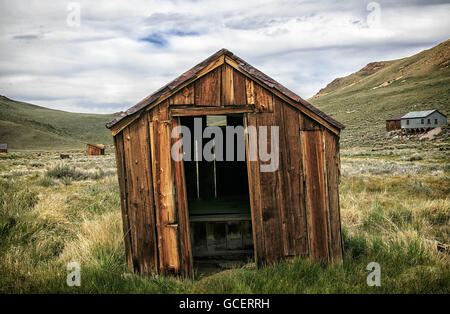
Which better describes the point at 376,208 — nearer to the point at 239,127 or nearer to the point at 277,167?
the point at 239,127

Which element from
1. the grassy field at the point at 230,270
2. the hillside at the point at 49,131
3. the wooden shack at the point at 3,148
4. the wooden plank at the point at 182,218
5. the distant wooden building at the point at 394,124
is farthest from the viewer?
the hillside at the point at 49,131

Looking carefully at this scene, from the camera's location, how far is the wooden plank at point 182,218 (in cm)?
475

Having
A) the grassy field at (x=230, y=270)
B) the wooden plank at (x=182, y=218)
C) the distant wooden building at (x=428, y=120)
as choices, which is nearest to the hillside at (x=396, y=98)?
the distant wooden building at (x=428, y=120)

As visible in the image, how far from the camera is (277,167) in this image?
481 centimetres

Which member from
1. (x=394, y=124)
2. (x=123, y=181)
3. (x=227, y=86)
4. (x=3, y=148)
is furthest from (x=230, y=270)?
(x=3, y=148)

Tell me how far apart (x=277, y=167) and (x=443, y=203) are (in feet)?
17.9

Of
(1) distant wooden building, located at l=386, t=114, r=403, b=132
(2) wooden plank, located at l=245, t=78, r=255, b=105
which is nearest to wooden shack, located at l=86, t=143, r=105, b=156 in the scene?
(2) wooden plank, located at l=245, t=78, r=255, b=105

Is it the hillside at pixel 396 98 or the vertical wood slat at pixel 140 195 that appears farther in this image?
the hillside at pixel 396 98

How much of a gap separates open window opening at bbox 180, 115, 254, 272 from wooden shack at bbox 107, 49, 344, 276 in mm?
908

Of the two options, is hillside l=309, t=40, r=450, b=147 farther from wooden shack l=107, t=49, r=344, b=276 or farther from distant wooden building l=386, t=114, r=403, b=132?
wooden shack l=107, t=49, r=344, b=276

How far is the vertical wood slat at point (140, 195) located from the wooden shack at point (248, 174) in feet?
0.05

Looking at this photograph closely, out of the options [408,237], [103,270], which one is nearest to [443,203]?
[408,237]

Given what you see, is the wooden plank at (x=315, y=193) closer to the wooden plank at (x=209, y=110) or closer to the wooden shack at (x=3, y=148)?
the wooden plank at (x=209, y=110)

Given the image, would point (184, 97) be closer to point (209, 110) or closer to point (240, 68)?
point (209, 110)
